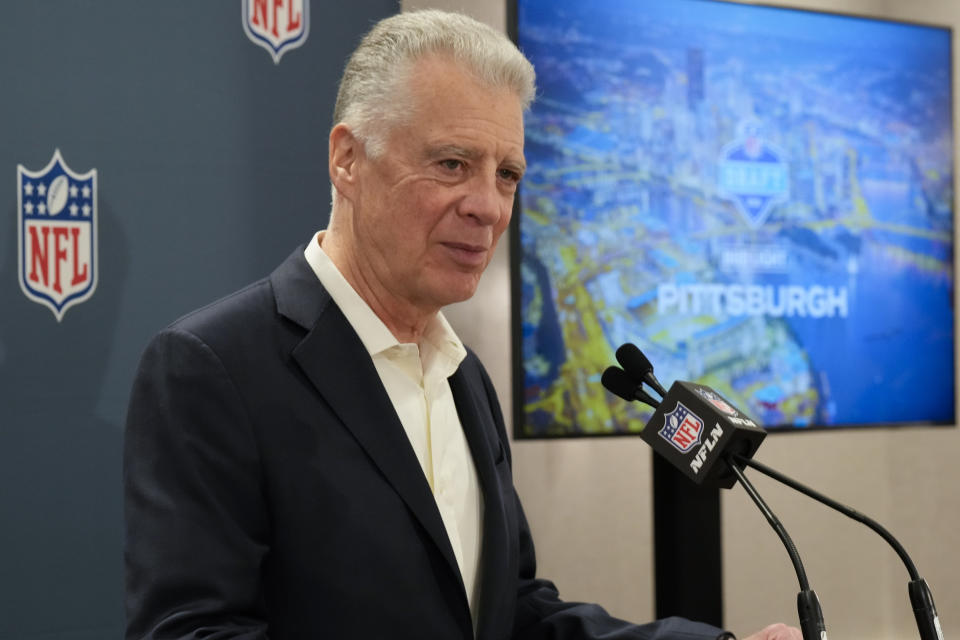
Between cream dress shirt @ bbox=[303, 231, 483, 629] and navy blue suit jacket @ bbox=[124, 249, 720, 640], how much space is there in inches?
1.3

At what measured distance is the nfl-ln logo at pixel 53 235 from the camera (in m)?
2.46

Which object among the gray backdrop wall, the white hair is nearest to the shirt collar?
the white hair

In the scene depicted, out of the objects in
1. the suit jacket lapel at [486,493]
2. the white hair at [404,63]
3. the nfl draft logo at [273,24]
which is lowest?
the suit jacket lapel at [486,493]

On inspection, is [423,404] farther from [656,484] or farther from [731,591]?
[731,591]

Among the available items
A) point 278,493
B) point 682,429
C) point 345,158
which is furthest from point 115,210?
point 682,429

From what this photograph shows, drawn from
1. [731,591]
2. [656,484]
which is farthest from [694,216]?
[731,591]

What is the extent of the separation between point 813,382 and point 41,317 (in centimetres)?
212

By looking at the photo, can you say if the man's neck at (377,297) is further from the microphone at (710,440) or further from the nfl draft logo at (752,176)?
the nfl draft logo at (752,176)

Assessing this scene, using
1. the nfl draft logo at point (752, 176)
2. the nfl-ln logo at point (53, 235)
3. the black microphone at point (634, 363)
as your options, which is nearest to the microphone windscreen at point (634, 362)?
the black microphone at point (634, 363)

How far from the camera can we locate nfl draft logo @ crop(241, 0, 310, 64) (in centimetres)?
266

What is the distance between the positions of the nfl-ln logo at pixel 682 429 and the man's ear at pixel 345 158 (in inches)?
21.3

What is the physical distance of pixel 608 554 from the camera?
3537 millimetres

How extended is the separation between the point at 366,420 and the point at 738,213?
77.2 inches

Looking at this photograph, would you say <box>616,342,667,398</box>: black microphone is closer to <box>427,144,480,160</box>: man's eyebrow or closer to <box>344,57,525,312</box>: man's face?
<box>344,57,525,312</box>: man's face
